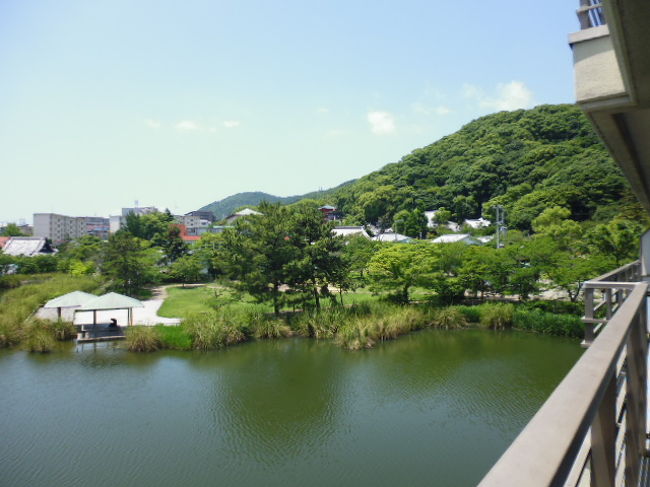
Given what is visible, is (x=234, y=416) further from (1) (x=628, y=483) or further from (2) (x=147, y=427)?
(1) (x=628, y=483)

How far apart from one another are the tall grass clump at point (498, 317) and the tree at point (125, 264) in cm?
1468

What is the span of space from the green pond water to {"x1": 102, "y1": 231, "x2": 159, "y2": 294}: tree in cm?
813

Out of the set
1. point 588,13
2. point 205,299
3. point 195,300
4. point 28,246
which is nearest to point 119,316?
point 195,300

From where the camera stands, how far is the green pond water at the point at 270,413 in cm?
611

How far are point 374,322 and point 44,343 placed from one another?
883 centimetres

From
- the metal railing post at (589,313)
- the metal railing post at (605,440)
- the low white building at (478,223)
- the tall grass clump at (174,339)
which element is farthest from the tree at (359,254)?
the low white building at (478,223)

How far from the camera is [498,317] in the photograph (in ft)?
44.5

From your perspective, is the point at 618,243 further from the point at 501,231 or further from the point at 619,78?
the point at 501,231

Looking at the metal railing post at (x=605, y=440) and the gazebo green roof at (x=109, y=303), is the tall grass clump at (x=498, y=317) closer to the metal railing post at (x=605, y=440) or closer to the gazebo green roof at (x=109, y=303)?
the gazebo green roof at (x=109, y=303)

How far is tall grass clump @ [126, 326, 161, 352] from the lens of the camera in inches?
452

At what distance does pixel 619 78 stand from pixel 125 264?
20.1m

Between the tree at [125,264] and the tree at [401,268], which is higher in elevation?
the tree at [125,264]

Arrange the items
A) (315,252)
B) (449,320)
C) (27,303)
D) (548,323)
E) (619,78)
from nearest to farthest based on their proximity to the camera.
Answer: (619,78) → (548,323) → (449,320) → (315,252) → (27,303)

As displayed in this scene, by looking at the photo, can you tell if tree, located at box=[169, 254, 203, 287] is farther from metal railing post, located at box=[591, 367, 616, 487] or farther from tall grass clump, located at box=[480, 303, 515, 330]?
metal railing post, located at box=[591, 367, 616, 487]
